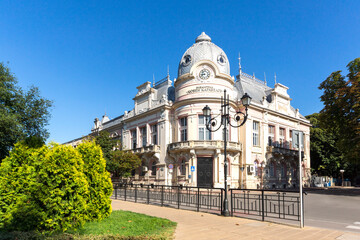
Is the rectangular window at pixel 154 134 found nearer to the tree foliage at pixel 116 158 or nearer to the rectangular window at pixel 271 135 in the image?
the tree foliage at pixel 116 158

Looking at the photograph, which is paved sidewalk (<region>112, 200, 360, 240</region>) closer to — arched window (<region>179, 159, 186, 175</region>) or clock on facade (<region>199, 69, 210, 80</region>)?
arched window (<region>179, 159, 186, 175</region>)

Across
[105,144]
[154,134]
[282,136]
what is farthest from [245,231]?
[282,136]

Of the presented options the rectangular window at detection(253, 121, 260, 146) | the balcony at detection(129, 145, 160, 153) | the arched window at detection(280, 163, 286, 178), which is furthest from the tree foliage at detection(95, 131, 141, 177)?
the arched window at detection(280, 163, 286, 178)

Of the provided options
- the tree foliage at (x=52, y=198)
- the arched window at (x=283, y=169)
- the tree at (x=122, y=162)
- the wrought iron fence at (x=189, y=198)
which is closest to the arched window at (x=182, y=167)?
the tree at (x=122, y=162)

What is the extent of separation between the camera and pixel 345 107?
2694 cm

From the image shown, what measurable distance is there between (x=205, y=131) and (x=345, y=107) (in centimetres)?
1397

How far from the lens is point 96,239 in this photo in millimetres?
6906

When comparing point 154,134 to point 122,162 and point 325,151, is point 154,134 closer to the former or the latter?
point 122,162

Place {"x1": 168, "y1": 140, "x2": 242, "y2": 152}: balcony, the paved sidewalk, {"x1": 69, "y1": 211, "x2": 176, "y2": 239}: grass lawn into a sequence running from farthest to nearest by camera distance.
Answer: {"x1": 168, "y1": 140, "x2": 242, "y2": 152}: balcony → the paved sidewalk → {"x1": 69, "y1": 211, "x2": 176, "y2": 239}: grass lawn

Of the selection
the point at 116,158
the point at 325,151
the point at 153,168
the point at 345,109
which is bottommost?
the point at 153,168

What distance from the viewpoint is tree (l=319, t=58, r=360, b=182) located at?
2570cm

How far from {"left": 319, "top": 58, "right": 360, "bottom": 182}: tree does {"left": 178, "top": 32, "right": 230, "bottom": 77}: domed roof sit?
11087 millimetres

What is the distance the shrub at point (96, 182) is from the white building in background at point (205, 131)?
66.4ft

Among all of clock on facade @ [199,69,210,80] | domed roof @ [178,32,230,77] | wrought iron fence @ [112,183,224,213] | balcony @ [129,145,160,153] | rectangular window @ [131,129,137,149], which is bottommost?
wrought iron fence @ [112,183,224,213]
